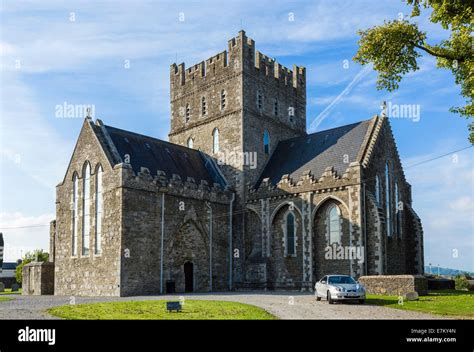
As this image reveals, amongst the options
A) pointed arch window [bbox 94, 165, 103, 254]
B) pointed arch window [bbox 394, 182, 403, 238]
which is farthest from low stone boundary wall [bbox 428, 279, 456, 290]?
pointed arch window [bbox 94, 165, 103, 254]

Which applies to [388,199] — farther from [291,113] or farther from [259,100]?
[291,113]

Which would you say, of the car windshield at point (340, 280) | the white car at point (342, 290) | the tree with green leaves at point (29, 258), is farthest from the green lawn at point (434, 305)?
the tree with green leaves at point (29, 258)

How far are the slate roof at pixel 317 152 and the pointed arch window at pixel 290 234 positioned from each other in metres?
2.80

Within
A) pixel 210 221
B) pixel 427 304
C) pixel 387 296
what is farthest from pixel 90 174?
pixel 427 304

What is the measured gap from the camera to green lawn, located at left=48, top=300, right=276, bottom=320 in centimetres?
1741

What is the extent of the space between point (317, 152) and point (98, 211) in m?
16.7

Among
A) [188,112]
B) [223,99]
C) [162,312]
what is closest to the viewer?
[162,312]

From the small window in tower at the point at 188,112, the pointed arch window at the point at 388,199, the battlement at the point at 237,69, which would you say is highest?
the battlement at the point at 237,69

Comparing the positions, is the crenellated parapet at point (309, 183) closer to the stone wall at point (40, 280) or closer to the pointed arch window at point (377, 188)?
the pointed arch window at point (377, 188)

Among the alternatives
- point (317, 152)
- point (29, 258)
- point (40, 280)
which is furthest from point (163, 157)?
point (29, 258)

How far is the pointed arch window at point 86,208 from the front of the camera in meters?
34.9

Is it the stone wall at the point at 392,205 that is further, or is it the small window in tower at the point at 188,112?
the small window in tower at the point at 188,112

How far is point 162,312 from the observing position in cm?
1905
